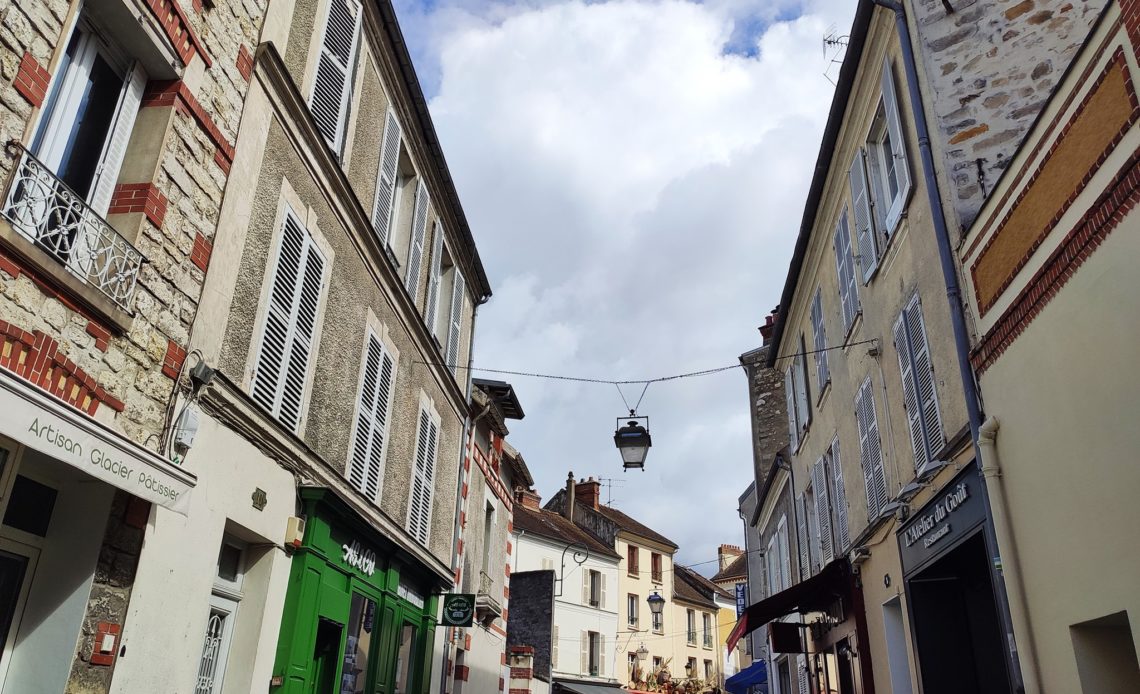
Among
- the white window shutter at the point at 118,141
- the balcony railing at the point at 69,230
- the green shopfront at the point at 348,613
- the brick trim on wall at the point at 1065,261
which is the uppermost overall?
the white window shutter at the point at 118,141

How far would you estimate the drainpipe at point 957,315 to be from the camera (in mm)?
6480

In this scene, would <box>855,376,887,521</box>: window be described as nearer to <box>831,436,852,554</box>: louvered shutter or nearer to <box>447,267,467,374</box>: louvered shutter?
<box>831,436,852,554</box>: louvered shutter

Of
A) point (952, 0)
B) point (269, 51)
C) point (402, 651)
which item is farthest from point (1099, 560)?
point (402, 651)

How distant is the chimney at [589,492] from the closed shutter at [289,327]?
3375cm

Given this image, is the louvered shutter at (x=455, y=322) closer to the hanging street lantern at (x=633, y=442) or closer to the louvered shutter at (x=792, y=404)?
the hanging street lantern at (x=633, y=442)

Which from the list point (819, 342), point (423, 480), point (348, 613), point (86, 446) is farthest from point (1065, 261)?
point (423, 480)

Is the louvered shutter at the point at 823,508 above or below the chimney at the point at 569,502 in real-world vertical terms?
below

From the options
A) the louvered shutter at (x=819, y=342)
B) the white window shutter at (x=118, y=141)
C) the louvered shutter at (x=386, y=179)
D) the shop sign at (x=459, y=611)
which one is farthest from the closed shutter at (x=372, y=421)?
the louvered shutter at (x=819, y=342)

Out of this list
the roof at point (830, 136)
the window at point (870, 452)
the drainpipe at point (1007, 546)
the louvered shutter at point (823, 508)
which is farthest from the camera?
the louvered shutter at point (823, 508)

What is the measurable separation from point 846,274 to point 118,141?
8.71 meters

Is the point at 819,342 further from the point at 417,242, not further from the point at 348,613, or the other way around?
the point at 348,613

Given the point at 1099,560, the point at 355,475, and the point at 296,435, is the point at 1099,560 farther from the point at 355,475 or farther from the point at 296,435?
the point at 355,475

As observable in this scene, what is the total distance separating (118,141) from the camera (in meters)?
5.31

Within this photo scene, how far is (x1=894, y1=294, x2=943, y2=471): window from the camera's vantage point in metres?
8.09
